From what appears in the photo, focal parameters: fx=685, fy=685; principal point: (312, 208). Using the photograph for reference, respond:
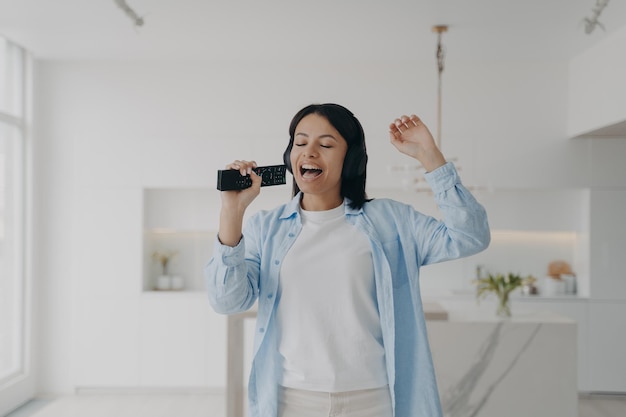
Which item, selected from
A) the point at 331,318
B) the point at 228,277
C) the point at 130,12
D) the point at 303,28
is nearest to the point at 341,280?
the point at 331,318

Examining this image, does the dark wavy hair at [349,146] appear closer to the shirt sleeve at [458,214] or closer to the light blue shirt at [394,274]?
the light blue shirt at [394,274]

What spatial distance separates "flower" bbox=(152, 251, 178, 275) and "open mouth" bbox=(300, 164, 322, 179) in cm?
435

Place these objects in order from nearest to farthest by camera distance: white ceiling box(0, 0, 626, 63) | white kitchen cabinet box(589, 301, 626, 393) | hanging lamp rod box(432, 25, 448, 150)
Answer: white ceiling box(0, 0, 626, 63) < hanging lamp rod box(432, 25, 448, 150) < white kitchen cabinet box(589, 301, 626, 393)

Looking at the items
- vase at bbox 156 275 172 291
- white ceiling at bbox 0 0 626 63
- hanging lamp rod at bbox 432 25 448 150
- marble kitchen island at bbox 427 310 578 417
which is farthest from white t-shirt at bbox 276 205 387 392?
vase at bbox 156 275 172 291

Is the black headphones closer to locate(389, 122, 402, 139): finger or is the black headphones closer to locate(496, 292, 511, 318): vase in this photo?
locate(389, 122, 402, 139): finger

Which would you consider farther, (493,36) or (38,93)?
(38,93)

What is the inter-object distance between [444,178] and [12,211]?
14.9 ft

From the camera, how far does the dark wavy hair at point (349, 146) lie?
1.60 m

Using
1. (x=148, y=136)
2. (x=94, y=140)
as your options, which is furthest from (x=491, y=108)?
(x=94, y=140)

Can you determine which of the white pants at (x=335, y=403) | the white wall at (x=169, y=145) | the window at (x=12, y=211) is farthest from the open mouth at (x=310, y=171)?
the window at (x=12, y=211)

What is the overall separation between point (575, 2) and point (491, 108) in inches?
64.8

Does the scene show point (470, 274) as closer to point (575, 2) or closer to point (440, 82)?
point (440, 82)

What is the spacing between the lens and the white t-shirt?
1497 millimetres

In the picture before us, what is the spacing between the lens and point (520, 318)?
12.6 feet
